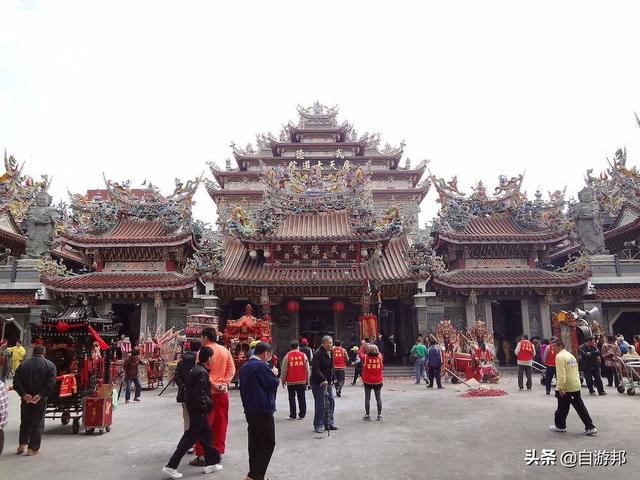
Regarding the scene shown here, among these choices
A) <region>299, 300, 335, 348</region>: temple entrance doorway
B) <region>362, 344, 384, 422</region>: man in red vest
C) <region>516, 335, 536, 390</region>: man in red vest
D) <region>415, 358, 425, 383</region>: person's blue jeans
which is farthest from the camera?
<region>299, 300, 335, 348</region>: temple entrance doorway

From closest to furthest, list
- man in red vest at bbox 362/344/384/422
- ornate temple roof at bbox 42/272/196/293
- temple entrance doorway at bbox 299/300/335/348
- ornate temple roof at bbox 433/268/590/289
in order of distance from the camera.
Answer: man in red vest at bbox 362/344/384/422 → ornate temple roof at bbox 433/268/590/289 → ornate temple roof at bbox 42/272/196/293 → temple entrance doorway at bbox 299/300/335/348

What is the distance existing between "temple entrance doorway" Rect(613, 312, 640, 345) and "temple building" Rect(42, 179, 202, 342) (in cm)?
2009

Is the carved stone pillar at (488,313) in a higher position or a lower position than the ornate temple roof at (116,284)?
lower

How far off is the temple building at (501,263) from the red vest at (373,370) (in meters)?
10.5

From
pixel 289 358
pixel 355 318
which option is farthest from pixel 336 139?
pixel 289 358

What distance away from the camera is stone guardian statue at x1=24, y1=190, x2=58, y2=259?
21984 millimetres

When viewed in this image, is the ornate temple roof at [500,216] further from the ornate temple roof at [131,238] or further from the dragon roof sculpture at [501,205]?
the ornate temple roof at [131,238]

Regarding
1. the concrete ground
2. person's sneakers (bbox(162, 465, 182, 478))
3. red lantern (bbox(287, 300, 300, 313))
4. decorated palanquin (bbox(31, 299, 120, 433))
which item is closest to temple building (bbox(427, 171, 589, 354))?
red lantern (bbox(287, 300, 300, 313))

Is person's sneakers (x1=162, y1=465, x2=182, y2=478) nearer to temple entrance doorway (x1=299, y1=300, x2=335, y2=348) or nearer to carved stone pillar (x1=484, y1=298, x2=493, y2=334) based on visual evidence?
carved stone pillar (x1=484, y1=298, x2=493, y2=334)

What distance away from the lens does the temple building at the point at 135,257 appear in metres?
19.1

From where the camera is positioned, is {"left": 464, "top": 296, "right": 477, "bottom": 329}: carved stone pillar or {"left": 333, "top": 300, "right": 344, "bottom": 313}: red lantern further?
{"left": 333, "top": 300, "right": 344, "bottom": 313}: red lantern

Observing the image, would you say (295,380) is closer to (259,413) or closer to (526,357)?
(259,413)

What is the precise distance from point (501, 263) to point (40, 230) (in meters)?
22.2

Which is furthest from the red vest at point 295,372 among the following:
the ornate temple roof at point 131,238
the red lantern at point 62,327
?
the ornate temple roof at point 131,238
